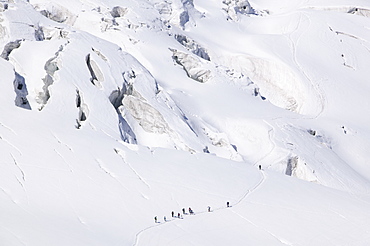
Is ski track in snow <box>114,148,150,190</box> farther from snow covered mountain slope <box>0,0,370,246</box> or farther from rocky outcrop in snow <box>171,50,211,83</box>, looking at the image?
rocky outcrop in snow <box>171,50,211,83</box>

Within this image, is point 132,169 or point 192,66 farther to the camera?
point 192,66

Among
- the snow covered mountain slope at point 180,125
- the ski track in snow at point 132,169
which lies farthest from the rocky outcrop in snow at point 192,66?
the ski track in snow at point 132,169

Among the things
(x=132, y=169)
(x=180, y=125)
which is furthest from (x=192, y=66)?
(x=132, y=169)

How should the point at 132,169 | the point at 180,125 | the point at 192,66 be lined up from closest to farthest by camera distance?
the point at 132,169 < the point at 180,125 < the point at 192,66

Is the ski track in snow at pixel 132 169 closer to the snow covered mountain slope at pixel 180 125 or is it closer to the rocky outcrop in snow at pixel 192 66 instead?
the snow covered mountain slope at pixel 180 125

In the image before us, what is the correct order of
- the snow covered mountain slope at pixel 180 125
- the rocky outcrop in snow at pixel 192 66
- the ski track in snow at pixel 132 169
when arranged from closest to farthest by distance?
the snow covered mountain slope at pixel 180 125, the ski track in snow at pixel 132 169, the rocky outcrop in snow at pixel 192 66

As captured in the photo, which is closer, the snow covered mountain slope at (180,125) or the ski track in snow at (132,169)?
the snow covered mountain slope at (180,125)

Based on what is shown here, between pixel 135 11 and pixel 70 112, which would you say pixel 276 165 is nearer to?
pixel 70 112

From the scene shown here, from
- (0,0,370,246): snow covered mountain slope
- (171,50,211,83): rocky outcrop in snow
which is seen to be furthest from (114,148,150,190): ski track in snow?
(171,50,211,83): rocky outcrop in snow

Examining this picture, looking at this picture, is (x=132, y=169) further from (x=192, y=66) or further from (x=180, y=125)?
(x=192, y=66)
